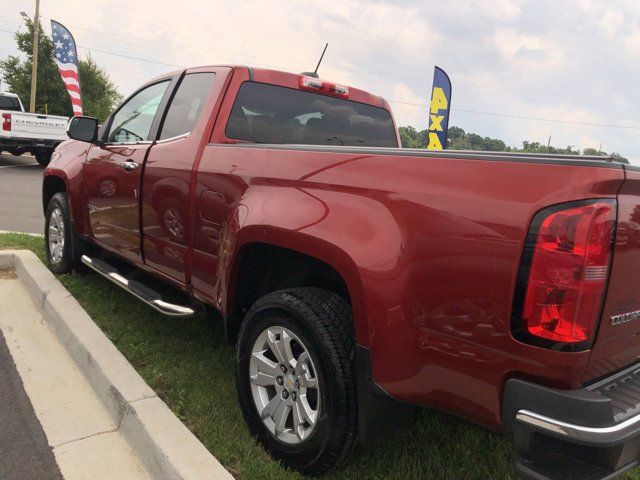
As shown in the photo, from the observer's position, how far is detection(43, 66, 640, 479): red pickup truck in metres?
1.54

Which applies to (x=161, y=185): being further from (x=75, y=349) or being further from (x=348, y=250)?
(x=348, y=250)

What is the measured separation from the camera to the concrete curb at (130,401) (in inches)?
88.1

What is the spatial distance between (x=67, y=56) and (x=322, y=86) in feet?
57.3

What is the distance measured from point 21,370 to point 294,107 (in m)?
2.37

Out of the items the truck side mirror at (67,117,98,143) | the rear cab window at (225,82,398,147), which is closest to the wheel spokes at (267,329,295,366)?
the rear cab window at (225,82,398,147)

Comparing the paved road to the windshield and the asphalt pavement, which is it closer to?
the asphalt pavement

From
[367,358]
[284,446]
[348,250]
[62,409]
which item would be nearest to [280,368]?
[284,446]

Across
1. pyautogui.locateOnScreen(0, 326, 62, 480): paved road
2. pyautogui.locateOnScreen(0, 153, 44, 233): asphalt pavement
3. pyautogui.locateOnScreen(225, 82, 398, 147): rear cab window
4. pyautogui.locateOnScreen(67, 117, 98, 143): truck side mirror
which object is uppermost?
pyautogui.locateOnScreen(225, 82, 398, 147): rear cab window

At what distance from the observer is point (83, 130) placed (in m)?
4.20

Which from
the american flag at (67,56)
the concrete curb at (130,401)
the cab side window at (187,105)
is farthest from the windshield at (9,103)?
the cab side window at (187,105)

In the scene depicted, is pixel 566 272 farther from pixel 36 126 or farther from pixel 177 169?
pixel 36 126

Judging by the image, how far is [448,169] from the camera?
5.80 ft

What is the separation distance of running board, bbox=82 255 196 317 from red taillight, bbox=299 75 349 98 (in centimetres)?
164

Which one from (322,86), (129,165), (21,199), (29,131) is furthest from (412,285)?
(29,131)
